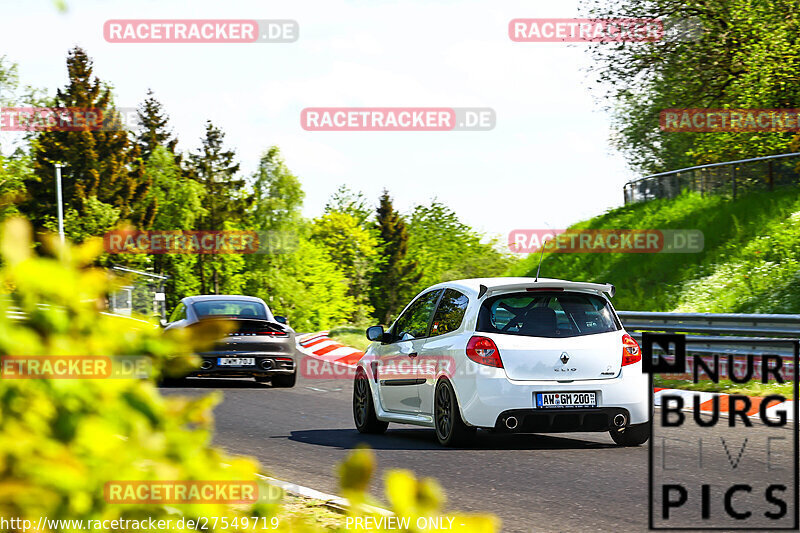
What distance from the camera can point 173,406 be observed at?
2.19 meters

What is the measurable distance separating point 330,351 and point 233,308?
812cm

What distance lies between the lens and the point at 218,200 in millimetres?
92812

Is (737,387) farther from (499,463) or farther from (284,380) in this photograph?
(284,380)

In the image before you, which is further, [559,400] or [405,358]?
[405,358]

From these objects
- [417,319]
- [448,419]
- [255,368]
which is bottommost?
[255,368]

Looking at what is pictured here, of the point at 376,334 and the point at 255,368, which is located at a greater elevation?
the point at 376,334

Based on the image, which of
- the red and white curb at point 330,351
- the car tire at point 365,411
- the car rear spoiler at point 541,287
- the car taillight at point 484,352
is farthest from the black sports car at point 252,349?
the car taillight at point 484,352

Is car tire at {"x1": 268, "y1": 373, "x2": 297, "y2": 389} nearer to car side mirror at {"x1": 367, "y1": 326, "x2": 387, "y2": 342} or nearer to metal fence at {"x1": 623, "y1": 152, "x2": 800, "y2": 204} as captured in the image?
car side mirror at {"x1": 367, "y1": 326, "x2": 387, "y2": 342}

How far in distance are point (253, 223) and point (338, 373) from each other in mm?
75911

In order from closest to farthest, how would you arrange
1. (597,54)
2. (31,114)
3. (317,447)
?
(317,447) → (597,54) → (31,114)

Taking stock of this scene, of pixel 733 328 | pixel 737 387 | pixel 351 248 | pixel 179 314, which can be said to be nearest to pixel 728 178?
pixel 733 328

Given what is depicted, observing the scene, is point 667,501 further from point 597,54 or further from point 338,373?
point 597,54

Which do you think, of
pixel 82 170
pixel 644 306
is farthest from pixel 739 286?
pixel 82 170

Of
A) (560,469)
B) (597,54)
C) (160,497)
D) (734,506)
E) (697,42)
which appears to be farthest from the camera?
(597,54)
